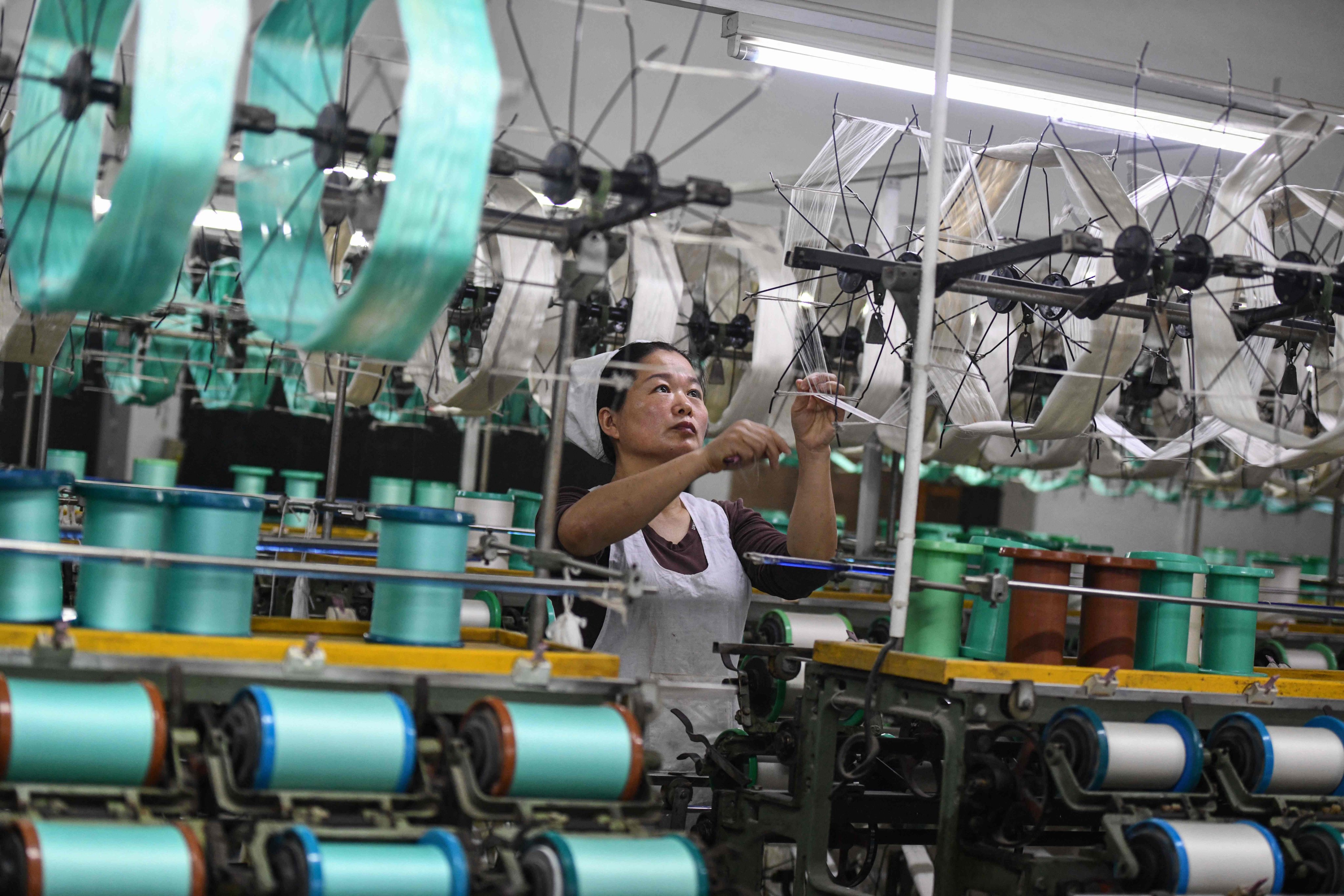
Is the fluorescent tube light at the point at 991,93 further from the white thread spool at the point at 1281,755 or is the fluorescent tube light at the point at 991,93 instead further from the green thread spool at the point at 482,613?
the white thread spool at the point at 1281,755

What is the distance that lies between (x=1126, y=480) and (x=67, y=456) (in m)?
6.80

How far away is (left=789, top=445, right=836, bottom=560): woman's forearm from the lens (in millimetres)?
2846

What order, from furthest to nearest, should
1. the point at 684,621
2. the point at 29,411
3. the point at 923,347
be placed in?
the point at 29,411
the point at 684,621
the point at 923,347

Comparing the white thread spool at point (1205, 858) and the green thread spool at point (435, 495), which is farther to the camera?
the green thread spool at point (435, 495)

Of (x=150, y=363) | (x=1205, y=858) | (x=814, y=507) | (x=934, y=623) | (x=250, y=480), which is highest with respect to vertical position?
(x=150, y=363)

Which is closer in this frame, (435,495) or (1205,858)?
(1205,858)

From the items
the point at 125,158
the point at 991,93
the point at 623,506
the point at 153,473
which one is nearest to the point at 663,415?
the point at 623,506

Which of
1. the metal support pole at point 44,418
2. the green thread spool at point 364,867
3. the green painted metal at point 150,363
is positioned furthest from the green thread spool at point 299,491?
the green thread spool at point 364,867

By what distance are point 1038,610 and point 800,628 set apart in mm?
1307

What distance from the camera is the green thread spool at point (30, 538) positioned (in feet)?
6.09

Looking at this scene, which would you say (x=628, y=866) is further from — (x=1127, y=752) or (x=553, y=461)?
(x=1127, y=752)

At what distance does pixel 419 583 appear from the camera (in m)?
2.06

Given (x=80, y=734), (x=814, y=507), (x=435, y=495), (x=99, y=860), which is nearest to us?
(x=99, y=860)

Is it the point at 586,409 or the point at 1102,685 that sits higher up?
the point at 586,409
